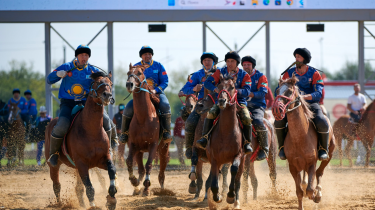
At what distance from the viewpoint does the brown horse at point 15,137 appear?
1507 centimetres

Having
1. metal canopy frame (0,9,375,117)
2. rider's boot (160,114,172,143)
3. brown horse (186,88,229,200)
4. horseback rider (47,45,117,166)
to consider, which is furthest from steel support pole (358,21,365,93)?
horseback rider (47,45,117,166)

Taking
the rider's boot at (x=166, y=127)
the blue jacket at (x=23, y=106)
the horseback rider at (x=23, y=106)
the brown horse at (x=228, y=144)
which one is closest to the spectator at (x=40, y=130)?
the horseback rider at (x=23, y=106)

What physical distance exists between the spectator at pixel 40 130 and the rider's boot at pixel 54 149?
7512 millimetres

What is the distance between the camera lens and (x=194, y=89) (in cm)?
928

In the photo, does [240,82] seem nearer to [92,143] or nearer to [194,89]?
[194,89]

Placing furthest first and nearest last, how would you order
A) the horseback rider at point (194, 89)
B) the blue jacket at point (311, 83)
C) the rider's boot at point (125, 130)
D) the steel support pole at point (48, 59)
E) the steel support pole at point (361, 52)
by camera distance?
the steel support pole at point (361, 52) < the steel support pole at point (48, 59) < the rider's boot at point (125, 130) < the horseback rider at point (194, 89) < the blue jacket at point (311, 83)

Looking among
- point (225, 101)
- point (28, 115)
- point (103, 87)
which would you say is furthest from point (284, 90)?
point (28, 115)

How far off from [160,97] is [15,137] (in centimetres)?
748

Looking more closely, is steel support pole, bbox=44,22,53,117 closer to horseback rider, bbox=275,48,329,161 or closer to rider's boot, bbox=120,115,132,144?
rider's boot, bbox=120,115,132,144

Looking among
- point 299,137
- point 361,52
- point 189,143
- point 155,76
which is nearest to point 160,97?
point 155,76

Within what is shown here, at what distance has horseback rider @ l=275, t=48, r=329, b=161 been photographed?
7.76m

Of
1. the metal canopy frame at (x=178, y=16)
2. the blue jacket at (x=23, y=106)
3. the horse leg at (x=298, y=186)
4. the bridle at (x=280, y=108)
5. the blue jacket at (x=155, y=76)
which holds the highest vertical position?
the metal canopy frame at (x=178, y=16)

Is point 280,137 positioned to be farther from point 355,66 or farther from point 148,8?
point 355,66

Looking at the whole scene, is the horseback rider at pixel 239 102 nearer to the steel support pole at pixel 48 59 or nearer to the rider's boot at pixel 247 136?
the rider's boot at pixel 247 136
